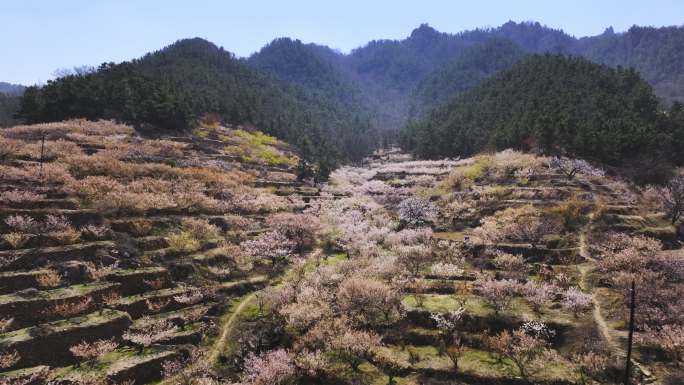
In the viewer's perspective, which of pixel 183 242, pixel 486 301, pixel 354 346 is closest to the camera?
pixel 354 346

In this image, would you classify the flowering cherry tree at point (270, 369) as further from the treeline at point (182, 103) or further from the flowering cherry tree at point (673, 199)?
the treeline at point (182, 103)

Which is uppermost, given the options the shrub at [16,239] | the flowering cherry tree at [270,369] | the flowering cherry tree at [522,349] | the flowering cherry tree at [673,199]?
the flowering cherry tree at [673,199]

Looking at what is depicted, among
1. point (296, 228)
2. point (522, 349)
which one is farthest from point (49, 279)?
point (522, 349)

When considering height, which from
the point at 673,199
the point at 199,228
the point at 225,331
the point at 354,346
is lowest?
the point at 225,331

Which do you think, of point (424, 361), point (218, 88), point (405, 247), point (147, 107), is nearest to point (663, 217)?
point (405, 247)

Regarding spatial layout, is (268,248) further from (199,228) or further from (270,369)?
(270,369)

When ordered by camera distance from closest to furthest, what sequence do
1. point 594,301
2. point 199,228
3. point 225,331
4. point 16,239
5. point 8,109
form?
point 16,239, point 594,301, point 225,331, point 199,228, point 8,109

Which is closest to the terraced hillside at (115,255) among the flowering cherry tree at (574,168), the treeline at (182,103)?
the treeline at (182,103)

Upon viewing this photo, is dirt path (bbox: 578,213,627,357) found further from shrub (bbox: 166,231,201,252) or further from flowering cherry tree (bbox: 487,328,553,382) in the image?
shrub (bbox: 166,231,201,252)
